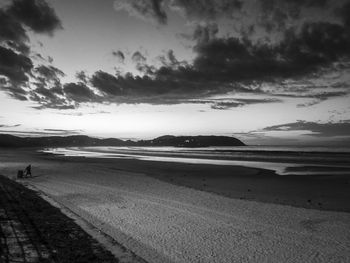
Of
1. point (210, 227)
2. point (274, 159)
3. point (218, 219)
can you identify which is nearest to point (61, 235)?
point (210, 227)

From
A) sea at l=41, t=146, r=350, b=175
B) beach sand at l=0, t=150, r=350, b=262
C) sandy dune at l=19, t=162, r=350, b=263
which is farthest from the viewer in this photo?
sea at l=41, t=146, r=350, b=175

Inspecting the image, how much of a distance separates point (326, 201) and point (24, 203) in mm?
14696

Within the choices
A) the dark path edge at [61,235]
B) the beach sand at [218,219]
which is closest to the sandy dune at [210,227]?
the beach sand at [218,219]

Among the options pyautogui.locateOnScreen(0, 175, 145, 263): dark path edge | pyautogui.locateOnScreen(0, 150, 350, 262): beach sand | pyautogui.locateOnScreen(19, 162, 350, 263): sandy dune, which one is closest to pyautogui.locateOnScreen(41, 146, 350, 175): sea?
pyautogui.locateOnScreen(0, 150, 350, 262): beach sand

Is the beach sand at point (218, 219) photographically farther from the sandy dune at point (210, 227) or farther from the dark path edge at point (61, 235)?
the dark path edge at point (61, 235)

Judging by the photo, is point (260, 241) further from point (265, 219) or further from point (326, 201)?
point (326, 201)

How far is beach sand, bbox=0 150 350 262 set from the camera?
8.94 metres

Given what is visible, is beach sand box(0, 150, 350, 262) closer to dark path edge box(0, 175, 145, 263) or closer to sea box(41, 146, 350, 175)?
dark path edge box(0, 175, 145, 263)

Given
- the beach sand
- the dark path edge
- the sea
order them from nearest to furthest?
the dark path edge
the beach sand
the sea

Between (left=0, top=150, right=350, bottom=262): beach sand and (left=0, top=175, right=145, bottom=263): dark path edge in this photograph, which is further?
(left=0, top=150, right=350, bottom=262): beach sand

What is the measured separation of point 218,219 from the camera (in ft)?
40.8

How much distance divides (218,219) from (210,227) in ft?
3.89

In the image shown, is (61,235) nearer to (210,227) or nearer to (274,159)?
(210,227)

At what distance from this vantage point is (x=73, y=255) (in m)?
8.10
